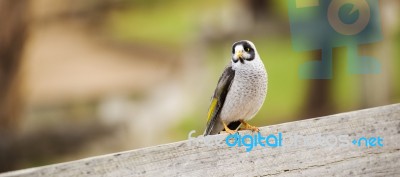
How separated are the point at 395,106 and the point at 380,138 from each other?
6 cm

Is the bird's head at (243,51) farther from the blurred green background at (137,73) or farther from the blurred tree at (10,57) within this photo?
the blurred tree at (10,57)

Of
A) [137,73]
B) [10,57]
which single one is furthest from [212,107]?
[137,73]

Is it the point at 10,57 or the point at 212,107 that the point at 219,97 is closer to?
the point at 212,107

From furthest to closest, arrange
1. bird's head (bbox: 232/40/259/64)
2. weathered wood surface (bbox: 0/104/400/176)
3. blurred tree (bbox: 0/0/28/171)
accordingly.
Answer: blurred tree (bbox: 0/0/28/171) < bird's head (bbox: 232/40/259/64) < weathered wood surface (bbox: 0/104/400/176)

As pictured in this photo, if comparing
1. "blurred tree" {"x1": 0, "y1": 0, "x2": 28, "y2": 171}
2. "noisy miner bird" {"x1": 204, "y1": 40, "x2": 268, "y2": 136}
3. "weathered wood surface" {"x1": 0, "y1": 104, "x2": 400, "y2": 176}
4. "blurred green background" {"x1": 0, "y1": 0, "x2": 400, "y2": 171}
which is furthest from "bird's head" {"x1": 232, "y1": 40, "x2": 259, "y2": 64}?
"blurred tree" {"x1": 0, "y1": 0, "x2": 28, "y2": 171}

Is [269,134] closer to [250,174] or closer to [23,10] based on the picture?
[250,174]

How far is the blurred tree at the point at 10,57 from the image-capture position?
8.37 ft

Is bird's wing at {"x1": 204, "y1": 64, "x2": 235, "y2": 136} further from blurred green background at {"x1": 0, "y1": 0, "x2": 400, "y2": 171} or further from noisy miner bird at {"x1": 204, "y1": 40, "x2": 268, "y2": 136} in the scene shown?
blurred green background at {"x1": 0, "y1": 0, "x2": 400, "y2": 171}

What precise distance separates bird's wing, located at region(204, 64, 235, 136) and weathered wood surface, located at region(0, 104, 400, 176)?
0.27 meters

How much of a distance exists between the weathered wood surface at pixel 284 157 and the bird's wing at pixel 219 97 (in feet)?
0.89

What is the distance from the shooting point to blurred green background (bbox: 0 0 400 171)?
260cm

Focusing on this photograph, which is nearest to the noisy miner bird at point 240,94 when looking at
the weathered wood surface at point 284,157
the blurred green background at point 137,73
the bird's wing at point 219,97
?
the bird's wing at point 219,97

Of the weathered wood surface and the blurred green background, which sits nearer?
the weathered wood surface

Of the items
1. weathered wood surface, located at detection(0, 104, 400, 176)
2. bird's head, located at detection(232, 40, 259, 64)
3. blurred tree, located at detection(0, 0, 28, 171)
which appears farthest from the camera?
blurred tree, located at detection(0, 0, 28, 171)
